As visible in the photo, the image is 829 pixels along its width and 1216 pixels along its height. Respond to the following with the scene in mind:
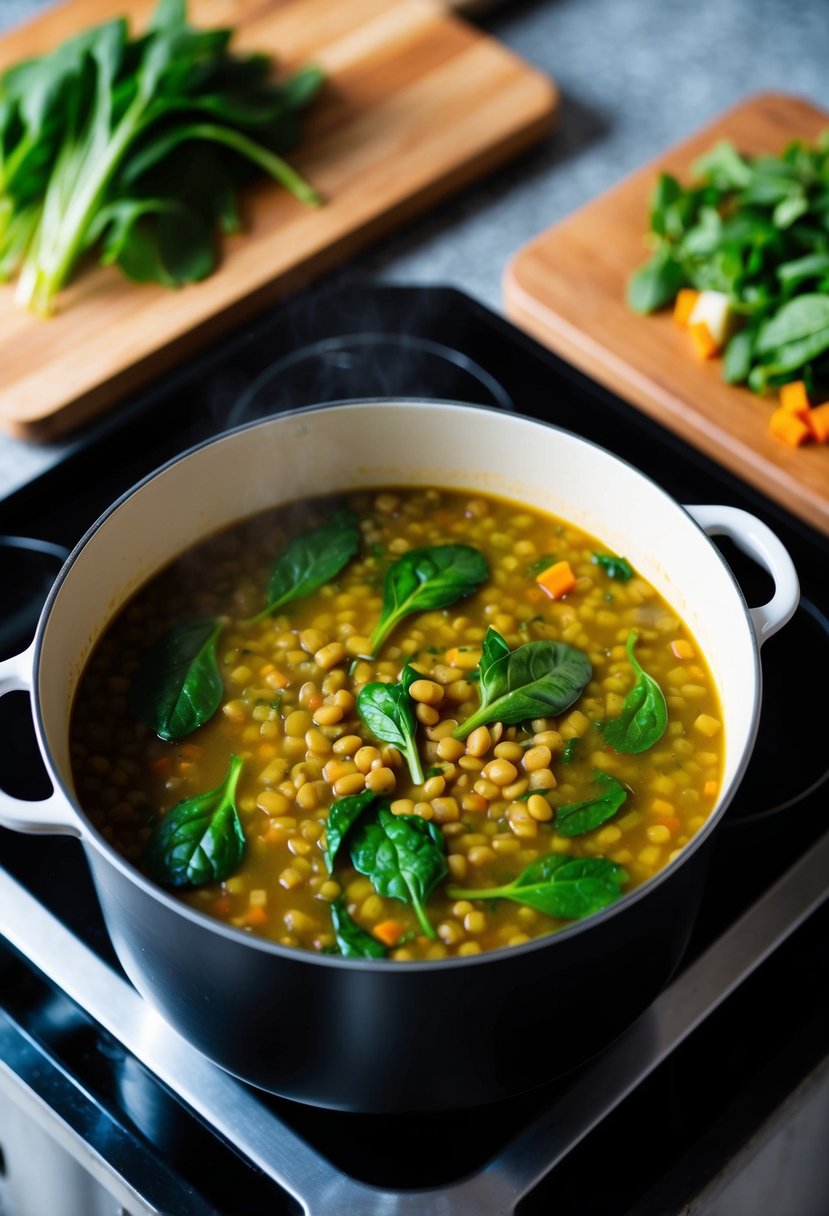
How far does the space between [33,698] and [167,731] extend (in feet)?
0.82

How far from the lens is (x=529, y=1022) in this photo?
1.19 metres

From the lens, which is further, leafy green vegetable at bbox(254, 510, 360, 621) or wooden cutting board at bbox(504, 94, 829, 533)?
wooden cutting board at bbox(504, 94, 829, 533)

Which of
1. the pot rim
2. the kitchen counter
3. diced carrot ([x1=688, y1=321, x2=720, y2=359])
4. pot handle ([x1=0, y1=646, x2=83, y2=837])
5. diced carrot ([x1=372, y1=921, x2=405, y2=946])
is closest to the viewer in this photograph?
the pot rim

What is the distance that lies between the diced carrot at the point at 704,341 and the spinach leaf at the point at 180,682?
3.11 ft

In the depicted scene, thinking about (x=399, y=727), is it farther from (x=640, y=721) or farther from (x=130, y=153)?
(x=130, y=153)

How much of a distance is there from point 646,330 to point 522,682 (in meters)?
0.88

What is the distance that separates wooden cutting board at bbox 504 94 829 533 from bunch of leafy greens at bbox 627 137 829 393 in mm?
44

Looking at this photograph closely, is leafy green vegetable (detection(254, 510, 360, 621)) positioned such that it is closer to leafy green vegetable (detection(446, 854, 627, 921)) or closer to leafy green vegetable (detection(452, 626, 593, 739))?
leafy green vegetable (detection(452, 626, 593, 739))

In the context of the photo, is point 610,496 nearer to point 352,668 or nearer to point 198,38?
point 352,668

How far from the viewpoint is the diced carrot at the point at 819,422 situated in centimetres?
195

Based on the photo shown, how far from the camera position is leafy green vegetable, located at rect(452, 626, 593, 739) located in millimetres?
1436

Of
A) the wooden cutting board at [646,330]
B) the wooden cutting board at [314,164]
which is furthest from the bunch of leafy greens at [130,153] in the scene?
the wooden cutting board at [646,330]

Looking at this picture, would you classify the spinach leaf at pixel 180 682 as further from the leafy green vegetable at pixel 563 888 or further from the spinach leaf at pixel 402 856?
the leafy green vegetable at pixel 563 888

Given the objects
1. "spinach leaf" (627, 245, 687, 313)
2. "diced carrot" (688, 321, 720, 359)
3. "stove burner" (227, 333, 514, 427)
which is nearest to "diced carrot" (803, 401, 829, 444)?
"diced carrot" (688, 321, 720, 359)
